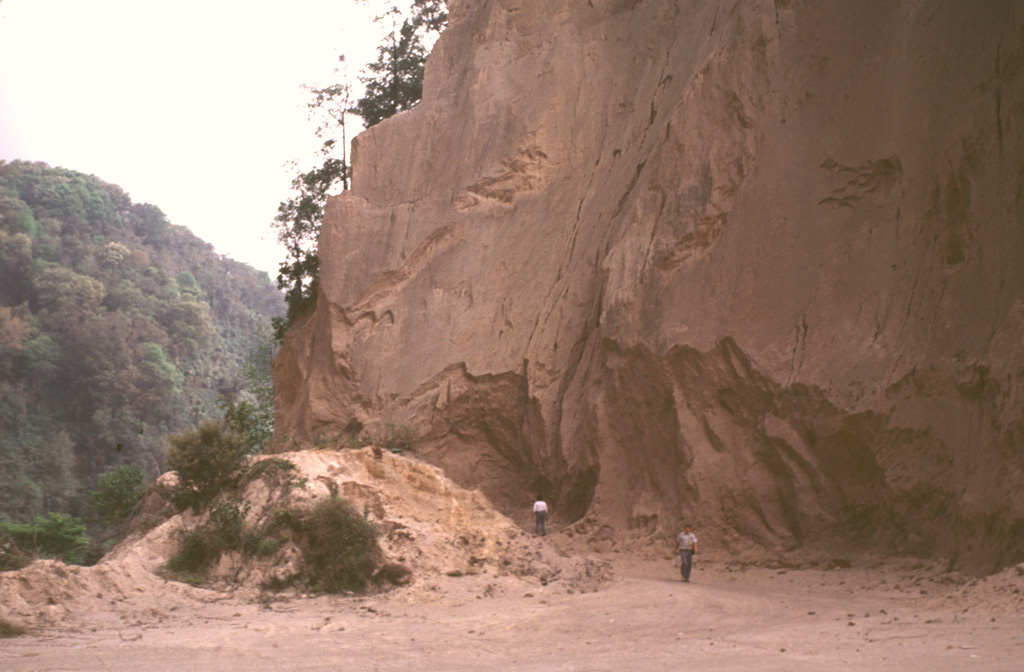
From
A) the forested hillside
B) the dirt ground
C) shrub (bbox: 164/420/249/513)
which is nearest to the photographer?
the dirt ground

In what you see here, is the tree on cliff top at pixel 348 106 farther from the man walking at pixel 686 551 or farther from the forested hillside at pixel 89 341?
the man walking at pixel 686 551

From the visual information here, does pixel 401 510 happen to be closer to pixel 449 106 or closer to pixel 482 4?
pixel 449 106

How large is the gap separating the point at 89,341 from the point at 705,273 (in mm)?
39553

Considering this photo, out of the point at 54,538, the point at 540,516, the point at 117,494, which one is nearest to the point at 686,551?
the point at 540,516

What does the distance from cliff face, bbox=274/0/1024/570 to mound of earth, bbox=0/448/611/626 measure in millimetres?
2161

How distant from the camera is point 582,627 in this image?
377 inches

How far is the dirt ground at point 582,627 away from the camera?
7.32 meters

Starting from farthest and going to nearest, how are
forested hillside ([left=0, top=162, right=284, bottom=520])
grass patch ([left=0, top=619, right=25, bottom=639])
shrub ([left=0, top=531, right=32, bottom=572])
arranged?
1. forested hillside ([left=0, top=162, right=284, bottom=520])
2. shrub ([left=0, top=531, right=32, bottom=572])
3. grass patch ([left=0, top=619, right=25, bottom=639])

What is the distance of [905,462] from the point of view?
11711 millimetres

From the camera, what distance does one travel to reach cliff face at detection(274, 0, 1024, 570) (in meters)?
11.4

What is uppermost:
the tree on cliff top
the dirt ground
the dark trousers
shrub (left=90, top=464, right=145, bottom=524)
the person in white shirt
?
the tree on cliff top

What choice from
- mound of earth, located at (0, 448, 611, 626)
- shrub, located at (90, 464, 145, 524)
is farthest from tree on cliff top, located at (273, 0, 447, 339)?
mound of earth, located at (0, 448, 611, 626)

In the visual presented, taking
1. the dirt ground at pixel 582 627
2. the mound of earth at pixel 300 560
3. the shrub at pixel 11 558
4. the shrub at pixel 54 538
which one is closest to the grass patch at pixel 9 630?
the dirt ground at pixel 582 627

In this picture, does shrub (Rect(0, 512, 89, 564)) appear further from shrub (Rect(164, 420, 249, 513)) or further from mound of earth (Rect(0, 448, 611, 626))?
shrub (Rect(164, 420, 249, 513))
